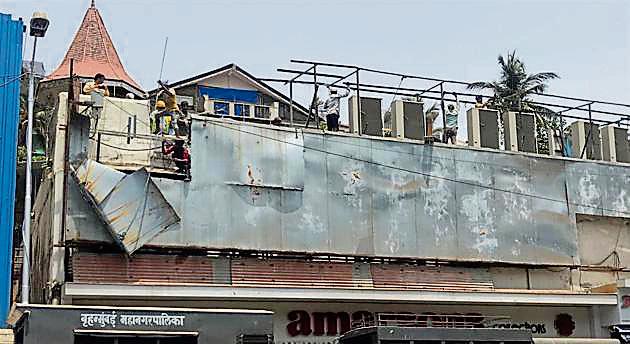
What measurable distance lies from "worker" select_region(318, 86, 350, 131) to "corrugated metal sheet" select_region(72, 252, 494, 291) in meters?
3.77

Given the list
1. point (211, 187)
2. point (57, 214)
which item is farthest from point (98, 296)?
point (211, 187)

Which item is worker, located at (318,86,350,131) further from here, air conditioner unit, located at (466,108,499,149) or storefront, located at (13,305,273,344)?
storefront, located at (13,305,273,344)

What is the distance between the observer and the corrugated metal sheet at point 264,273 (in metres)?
20.1

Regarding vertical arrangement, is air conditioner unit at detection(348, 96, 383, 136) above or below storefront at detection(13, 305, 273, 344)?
above

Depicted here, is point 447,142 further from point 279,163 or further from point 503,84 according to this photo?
point 503,84

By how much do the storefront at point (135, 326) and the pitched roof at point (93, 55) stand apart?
2612 cm

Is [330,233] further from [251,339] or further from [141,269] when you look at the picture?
[251,339]

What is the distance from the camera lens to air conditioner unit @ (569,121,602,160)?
89.7ft

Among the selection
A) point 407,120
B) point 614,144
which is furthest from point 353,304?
point 614,144

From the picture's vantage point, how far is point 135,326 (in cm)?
1488

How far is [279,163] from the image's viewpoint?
22266mm

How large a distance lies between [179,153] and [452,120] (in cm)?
809

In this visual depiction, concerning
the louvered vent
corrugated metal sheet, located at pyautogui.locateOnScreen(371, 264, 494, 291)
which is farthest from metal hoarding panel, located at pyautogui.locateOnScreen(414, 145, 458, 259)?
the louvered vent

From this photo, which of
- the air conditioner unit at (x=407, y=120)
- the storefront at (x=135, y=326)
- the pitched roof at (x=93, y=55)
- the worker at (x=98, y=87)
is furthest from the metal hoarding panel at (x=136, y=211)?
the pitched roof at (x=93, y=55)
